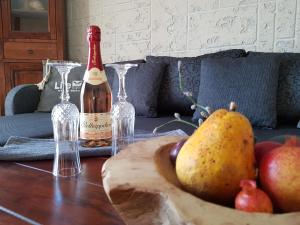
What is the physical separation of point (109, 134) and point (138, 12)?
199cm

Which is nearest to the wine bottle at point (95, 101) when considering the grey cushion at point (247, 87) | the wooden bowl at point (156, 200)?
the wooden bowl at point (156, 200)

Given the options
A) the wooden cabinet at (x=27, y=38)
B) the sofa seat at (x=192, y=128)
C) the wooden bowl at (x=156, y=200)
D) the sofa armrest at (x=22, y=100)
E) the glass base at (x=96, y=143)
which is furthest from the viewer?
the wooden cabinet at (x=27, y=38)

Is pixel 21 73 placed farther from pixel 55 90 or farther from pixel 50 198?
pixel 50 198

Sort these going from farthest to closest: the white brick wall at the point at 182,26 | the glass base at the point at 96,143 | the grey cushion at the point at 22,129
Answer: the white brick wall at the point at 182,26 → the grey cushion at the point at 22,129 → the glass base at the point at 96,143

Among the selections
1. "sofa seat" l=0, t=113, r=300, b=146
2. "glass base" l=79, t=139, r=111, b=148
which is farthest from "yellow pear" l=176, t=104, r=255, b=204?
"sofa seat" l=0, t=113, r=300, b=146

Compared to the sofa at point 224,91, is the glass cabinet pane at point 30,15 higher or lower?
higher

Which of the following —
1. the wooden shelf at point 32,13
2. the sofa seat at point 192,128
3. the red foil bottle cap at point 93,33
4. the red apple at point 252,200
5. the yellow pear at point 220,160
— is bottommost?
the sofa seat at point 192,128

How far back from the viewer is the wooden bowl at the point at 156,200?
28 cm

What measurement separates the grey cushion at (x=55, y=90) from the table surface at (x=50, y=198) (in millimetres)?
1432

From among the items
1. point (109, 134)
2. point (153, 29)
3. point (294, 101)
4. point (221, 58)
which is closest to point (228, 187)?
point (109, 134)

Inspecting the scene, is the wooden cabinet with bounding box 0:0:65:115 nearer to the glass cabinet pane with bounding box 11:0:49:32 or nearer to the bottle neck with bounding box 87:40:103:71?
the glass cabinet pane with bounding box 11:0:49:32

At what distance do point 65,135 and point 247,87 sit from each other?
40.7 inches

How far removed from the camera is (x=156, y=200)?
12.8 inches

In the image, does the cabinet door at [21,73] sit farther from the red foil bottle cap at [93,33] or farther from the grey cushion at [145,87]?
the red foil bottle cap at [93,33]
